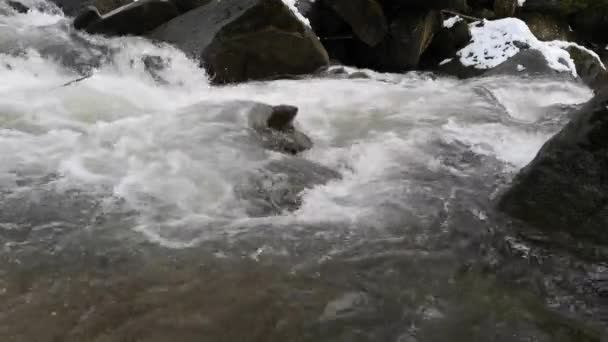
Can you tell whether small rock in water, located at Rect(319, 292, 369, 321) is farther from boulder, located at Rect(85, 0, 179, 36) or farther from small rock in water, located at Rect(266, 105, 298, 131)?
boulder, located at Rect(85, 0, 179, 36)

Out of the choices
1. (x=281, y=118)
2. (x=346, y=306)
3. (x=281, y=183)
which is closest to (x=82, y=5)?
(x=281, y=118)

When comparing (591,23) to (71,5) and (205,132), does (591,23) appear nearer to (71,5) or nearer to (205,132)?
(71,5)

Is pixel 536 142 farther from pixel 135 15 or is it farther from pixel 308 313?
pixel 135 15

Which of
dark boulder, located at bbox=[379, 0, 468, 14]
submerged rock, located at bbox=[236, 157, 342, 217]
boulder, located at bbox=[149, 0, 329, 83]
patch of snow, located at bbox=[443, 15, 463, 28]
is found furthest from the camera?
patch of snow, located at bbox=[443, 15, 463, 28]

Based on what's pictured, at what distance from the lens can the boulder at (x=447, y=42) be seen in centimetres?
1015

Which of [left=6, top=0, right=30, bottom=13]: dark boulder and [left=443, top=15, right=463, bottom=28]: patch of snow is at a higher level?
[left=443, top=15, right=463, bottom=28]: patch of snow

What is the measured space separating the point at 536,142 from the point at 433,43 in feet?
16.5

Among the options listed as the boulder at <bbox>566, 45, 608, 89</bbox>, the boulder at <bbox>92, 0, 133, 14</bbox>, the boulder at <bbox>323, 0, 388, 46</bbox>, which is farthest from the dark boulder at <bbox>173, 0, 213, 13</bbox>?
the boulder at <bbox>566, 45, 608, 89</bbox>

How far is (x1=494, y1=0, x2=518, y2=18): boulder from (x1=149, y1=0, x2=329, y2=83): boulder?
545cm

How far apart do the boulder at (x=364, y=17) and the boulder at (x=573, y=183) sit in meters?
5.81

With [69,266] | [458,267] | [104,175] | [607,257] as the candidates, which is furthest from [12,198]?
[607,257]

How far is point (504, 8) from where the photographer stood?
12.0m

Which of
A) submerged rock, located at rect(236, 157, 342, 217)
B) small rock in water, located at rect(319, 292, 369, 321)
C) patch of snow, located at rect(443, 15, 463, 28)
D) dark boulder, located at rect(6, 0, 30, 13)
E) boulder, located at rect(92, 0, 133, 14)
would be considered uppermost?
patch of snow, located at rect(443, 15, 463, 28)

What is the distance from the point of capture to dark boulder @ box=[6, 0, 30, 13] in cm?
945
